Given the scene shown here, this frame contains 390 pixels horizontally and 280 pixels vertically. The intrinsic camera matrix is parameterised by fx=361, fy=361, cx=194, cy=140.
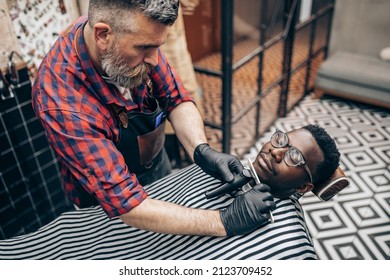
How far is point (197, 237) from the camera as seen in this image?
1.42m

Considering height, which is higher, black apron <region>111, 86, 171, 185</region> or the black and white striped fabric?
black apron <region>111, 86, 171, 185</region>

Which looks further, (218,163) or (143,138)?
(143,138)

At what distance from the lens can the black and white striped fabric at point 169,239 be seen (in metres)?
1.32

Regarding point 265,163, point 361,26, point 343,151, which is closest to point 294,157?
point 265,163

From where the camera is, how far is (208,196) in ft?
4.85

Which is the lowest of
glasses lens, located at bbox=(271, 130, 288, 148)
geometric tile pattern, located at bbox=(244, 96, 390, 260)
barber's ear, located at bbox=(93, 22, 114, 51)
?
geometric tile pattern, located at bbox=(244, 96, 390, 260)

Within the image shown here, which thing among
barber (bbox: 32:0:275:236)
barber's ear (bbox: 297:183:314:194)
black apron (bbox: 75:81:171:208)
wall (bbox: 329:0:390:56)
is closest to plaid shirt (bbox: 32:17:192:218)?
barber (bbox: 32:0:275:236)

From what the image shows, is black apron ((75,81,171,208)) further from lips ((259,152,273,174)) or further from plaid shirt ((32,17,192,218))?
lips ((259,152,273,174))

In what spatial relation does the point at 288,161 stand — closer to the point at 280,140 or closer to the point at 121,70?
the point at 280,140

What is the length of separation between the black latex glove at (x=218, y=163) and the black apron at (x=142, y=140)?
0.23 metres

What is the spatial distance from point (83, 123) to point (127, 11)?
1.38ft

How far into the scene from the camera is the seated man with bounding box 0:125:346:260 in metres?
1.39
